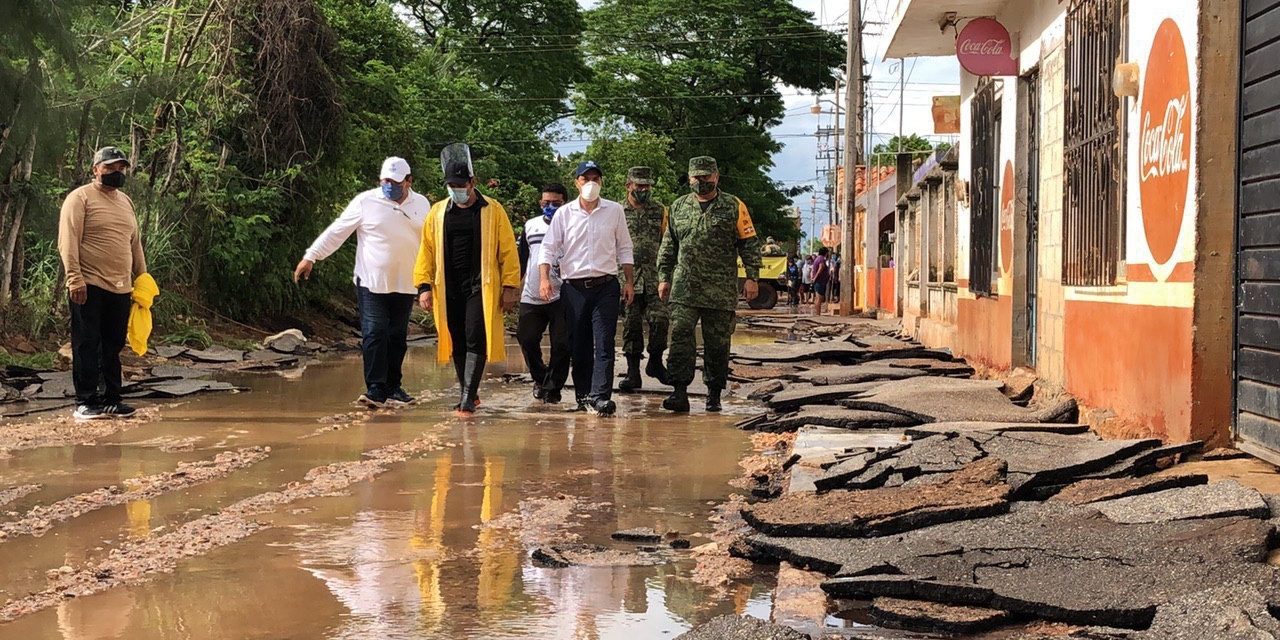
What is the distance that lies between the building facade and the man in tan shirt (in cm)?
652

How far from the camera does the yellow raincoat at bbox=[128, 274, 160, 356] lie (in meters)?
10.6

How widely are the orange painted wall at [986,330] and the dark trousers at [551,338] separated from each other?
3.84 meters

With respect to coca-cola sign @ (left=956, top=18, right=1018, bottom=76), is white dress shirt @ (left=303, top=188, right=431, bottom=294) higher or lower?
lower

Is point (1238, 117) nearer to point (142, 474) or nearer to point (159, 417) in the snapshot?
point (142, 474)

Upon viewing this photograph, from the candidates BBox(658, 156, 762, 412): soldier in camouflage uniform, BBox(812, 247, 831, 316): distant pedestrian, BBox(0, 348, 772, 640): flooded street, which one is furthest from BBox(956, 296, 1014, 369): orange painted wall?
BBox(812, 247, 831, 316): distant pedestrian

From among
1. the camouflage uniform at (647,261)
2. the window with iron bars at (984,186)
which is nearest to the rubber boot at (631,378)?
the camouflage uniform at (647,261)

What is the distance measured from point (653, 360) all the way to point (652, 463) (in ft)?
14.5

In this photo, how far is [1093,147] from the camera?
9227 mm

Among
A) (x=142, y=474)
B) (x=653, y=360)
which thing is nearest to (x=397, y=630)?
(x=142, y=474)

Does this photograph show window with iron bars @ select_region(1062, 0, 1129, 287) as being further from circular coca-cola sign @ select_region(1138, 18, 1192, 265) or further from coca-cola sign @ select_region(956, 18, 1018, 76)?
coca-cola sign @ select_region(956, 18, 1018, 76)

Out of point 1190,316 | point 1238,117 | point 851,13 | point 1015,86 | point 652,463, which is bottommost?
point 652,463

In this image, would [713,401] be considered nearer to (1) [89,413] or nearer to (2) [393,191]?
(2) [393,191]

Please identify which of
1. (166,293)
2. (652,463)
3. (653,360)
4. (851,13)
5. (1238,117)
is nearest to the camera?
(1238,117)

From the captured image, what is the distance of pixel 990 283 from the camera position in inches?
522
